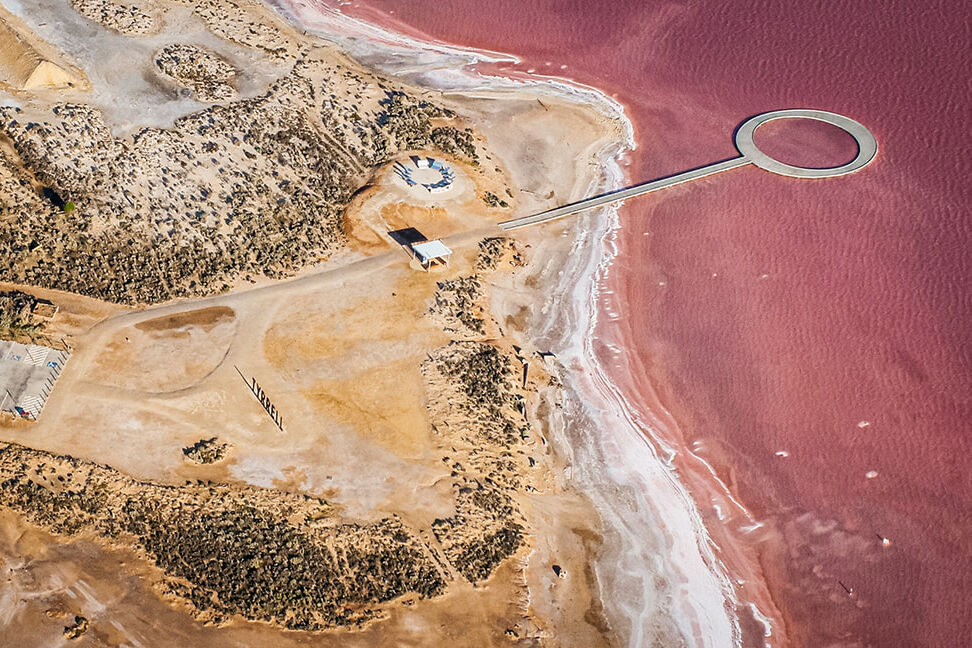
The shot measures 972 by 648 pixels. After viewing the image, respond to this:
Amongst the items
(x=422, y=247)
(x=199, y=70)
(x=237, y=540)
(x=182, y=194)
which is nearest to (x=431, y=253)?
(x=422, y=247)

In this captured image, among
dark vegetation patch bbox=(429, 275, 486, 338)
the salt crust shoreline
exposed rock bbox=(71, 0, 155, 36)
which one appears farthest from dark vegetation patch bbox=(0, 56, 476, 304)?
the salt crust shoreline

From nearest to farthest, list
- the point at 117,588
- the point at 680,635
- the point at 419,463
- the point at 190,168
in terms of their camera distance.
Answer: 1. the point at 117,588
2. the point at 680,635
3. the point at 419,463
4. the point at 190,168

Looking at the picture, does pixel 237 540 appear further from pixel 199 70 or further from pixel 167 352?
pixel 199 70

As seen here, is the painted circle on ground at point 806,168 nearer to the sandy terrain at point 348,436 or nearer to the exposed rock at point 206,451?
the sandy terrain at point 348,436

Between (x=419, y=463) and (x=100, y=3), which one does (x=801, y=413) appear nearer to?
(x=419, y=463)

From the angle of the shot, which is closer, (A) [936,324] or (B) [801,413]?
(B) [801,413]

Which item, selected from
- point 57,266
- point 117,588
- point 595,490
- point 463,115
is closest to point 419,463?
point 595,490
